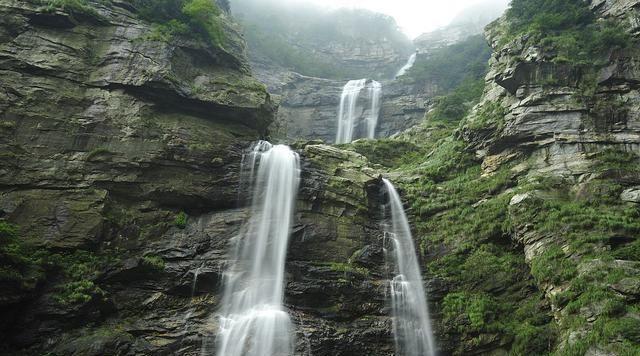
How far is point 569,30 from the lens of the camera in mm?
22828

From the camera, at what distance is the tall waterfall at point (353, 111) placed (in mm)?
38719

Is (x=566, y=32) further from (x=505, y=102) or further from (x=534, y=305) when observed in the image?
(x=534, y=305)

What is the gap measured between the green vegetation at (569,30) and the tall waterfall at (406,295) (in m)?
11.1

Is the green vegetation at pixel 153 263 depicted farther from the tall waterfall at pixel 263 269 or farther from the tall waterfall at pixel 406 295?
the tall waterfall at pixel 406 295

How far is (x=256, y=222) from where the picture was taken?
1831 cm

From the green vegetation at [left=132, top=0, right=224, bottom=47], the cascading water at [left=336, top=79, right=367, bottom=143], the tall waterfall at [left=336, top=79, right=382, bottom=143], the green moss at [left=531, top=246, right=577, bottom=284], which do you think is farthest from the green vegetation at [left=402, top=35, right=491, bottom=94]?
the green moss at [left=531, top=246, right=577, bottom=284]

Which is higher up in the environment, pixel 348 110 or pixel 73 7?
pixel 348 110

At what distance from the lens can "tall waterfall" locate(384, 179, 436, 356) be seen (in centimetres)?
1499

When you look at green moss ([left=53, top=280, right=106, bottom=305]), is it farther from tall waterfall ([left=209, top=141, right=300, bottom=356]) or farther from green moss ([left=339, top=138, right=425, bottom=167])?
green moss ([left=339, top=138, right=425, bottom=167])

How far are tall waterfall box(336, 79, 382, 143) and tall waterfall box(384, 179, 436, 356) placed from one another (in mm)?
18675

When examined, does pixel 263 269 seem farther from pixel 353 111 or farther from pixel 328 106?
pixel 328 106

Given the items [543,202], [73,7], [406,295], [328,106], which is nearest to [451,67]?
[328,106]

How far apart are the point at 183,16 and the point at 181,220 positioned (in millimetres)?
12367

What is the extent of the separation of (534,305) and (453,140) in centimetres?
1187
